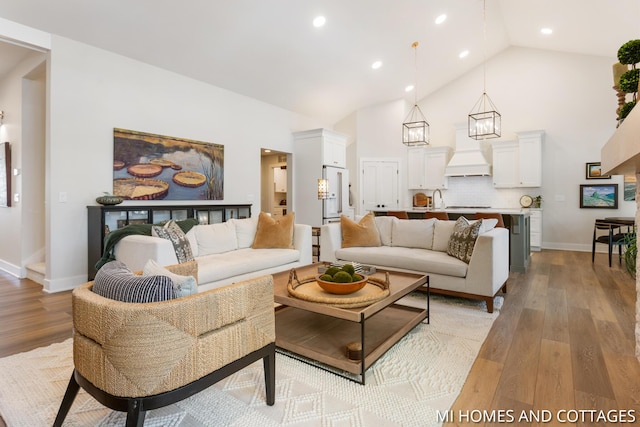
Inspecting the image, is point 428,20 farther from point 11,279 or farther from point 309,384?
point 11,279

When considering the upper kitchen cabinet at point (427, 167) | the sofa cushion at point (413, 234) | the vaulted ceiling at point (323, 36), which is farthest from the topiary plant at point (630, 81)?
the upper kitchen cabinet at point (427, 167)

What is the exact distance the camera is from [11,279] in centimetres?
473

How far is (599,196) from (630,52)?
21.3ft

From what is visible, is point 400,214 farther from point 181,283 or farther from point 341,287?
point 181,283

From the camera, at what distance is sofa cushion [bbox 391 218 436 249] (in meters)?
4.16

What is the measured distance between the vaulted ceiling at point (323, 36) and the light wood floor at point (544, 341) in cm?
324

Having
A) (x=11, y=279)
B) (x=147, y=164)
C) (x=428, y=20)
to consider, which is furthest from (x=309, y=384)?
(x=428, y=20)

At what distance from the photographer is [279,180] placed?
30.6 feet

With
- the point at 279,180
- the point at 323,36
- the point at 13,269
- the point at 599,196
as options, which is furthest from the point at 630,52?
the point at 279,180

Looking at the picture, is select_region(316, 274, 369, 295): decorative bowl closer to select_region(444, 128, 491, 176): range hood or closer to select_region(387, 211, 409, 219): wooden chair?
select_region(387, 211, 409, 219): wooden chair

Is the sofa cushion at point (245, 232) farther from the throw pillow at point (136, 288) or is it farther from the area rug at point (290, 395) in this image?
the throw pillow at point (136, 288)

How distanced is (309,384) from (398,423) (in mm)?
564

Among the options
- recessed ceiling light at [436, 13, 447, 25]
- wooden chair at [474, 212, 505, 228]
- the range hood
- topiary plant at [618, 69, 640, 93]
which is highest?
recessed ceiling light at [436, 13, 447, 25]

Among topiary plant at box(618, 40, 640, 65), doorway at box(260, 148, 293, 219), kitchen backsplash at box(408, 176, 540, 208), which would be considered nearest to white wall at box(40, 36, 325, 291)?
doorway at box(260, 148, 293, 219)
